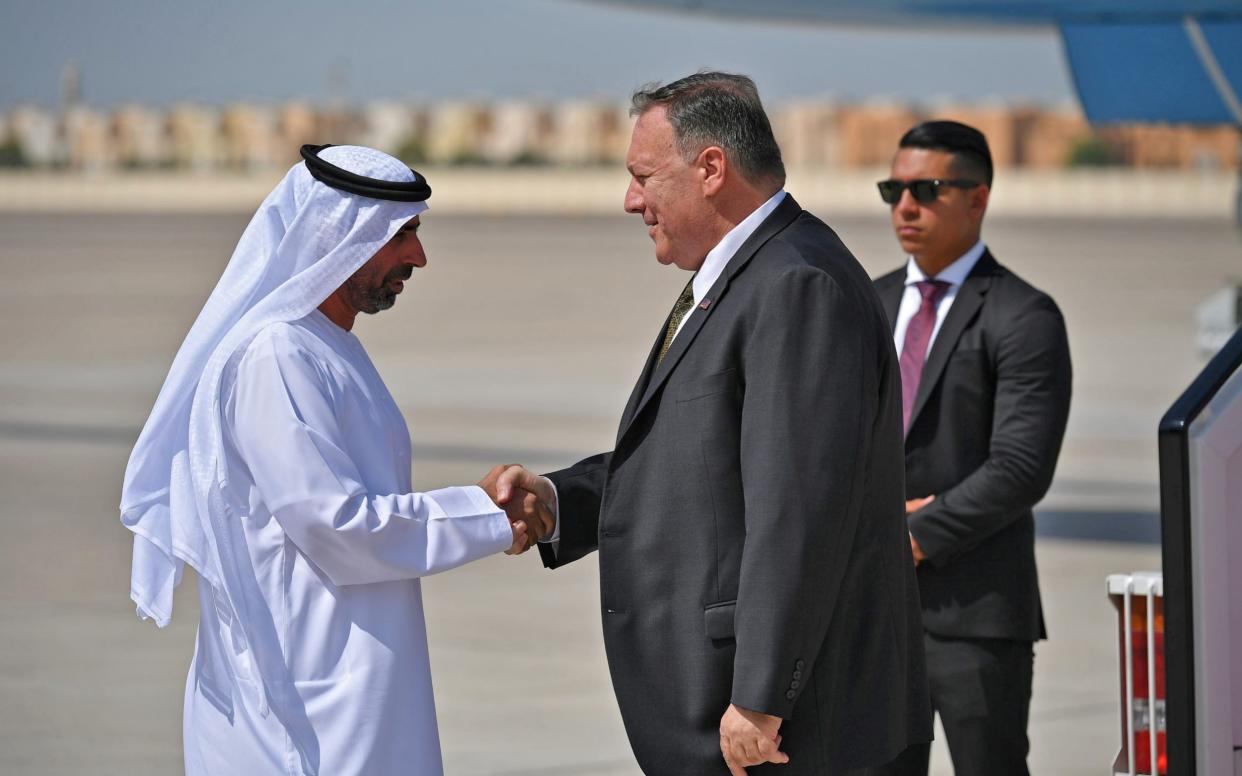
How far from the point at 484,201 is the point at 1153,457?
7536 centimetres

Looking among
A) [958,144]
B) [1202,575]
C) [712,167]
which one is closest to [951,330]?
[958,144]

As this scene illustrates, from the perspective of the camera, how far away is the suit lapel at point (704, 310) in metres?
3.21

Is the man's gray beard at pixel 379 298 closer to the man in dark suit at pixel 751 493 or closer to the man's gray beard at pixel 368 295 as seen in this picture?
the man's gray beard at pixel 368 295

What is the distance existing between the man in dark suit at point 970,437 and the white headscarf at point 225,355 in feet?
5.15

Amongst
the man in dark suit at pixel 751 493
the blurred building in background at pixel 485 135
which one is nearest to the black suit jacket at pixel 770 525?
the man in dark suit at pixel 751 493

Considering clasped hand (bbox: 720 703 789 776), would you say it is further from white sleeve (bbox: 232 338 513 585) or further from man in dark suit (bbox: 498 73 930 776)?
white sleeve (bbox: 232 338 513 585)

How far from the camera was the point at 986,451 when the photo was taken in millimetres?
4445

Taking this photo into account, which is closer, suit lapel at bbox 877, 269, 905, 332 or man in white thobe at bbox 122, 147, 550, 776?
man in white thobe at bbox 122, 147, 550, 776

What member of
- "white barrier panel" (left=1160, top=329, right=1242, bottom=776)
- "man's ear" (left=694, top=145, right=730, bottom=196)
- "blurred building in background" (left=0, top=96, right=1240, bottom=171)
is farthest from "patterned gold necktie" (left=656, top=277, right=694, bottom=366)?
"blurred building in background" (left=0, top=96, right=1240, bottom=171)

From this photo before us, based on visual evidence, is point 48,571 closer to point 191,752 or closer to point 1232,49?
point 191,752

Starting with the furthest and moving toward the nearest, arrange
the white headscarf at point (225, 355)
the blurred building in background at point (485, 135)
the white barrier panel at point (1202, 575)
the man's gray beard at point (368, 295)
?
the blurred building in background at point (485, 135), the man's gray beard at point (368, 295), the white headscarf at point (225, 355), the white barrier panel at point (1202, 575)

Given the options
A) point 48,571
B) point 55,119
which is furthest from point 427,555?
point 55,119

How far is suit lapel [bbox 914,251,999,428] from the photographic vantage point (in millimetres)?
4418

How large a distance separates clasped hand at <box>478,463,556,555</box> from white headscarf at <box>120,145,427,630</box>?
0.53 metres
